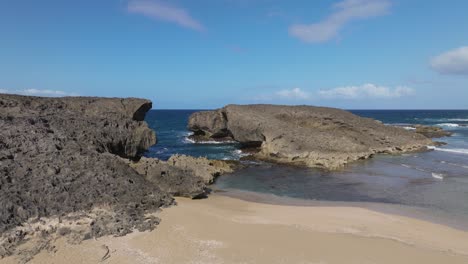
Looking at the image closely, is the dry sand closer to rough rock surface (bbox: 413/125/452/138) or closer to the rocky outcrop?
the rocky outcrop

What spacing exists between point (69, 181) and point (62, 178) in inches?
12.2

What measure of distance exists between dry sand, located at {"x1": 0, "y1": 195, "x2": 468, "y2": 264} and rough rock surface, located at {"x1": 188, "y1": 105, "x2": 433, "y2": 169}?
47.3ft

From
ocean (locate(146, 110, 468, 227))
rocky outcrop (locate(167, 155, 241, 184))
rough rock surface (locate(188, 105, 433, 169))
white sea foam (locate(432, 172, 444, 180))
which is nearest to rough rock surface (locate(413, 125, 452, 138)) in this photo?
rough rock surface (locate(188, 105, 433, 169))

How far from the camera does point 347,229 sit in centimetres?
1495

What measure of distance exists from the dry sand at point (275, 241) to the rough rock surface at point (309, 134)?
14405 mm

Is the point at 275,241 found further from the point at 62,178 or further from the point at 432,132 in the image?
the point at 432,132

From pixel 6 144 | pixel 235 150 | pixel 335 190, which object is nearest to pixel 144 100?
pixel 235 150

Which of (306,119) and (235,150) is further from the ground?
(306,119)

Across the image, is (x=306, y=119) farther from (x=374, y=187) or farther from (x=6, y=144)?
(x=6, y=144)

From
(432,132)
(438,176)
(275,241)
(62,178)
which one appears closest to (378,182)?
(438,176)

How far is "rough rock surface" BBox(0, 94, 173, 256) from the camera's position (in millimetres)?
13688

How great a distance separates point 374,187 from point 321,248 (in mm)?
12406

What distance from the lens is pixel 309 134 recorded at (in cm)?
3544

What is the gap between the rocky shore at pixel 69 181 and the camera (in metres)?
13.2
